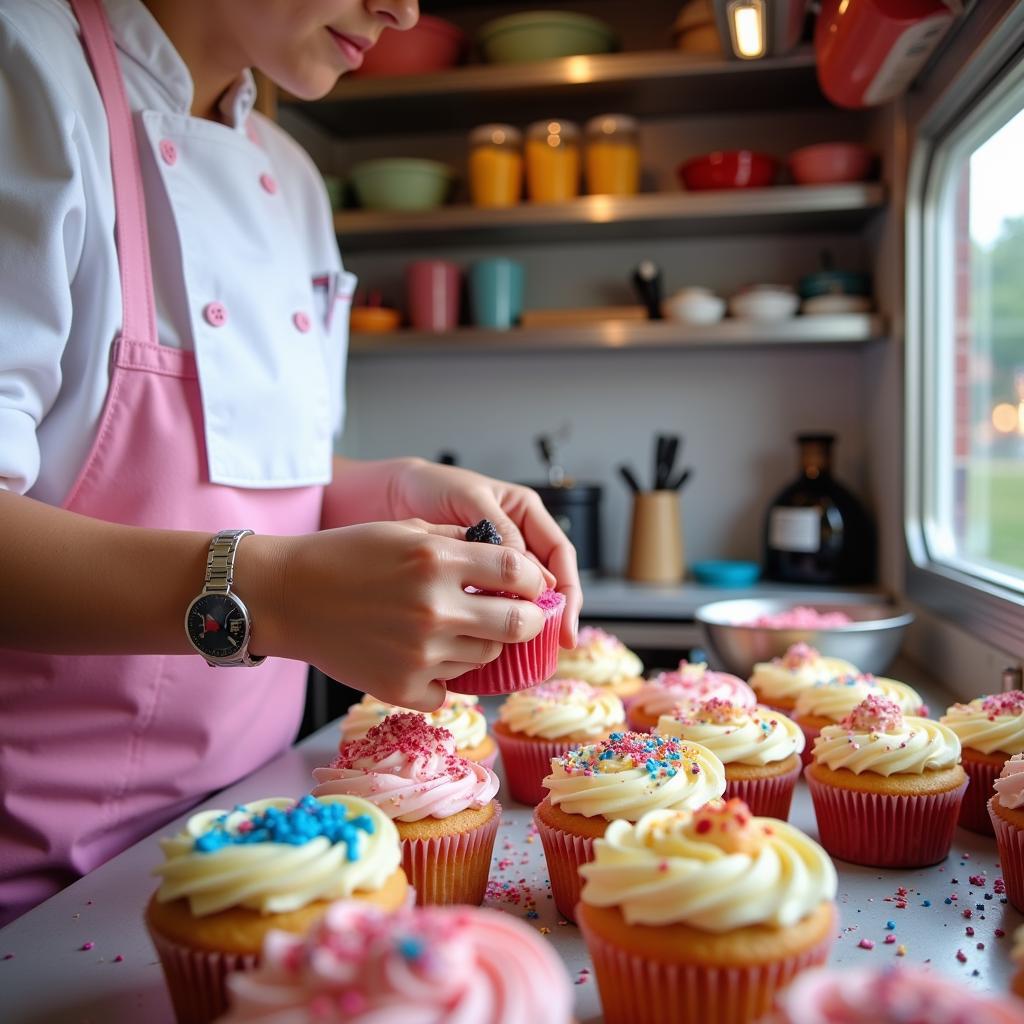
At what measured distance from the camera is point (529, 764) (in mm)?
1571

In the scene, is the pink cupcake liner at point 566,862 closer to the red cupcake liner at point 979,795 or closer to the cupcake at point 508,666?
the cupcake at point 508,666

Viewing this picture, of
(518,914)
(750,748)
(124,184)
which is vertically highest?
(124,184)

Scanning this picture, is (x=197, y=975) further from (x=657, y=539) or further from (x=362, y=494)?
(x=657, y=539)

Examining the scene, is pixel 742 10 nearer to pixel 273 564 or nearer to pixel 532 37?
pixel 532 37

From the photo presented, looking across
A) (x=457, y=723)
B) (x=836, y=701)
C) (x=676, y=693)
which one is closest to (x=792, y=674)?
(x=836, y=701)

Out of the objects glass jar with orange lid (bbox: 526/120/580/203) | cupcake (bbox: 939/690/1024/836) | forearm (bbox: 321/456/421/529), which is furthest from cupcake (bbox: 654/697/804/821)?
glass jar with orange lid (bbox: 526/120/580/203)

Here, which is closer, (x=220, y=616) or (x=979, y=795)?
(x=220, y=616)

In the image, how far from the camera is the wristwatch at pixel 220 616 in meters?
0.98

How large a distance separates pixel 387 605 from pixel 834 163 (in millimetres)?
2293

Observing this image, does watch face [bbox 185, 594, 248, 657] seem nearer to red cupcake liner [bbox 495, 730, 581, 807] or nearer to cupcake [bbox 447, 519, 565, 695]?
cupcake [bbox 447, 519, 565, 695]

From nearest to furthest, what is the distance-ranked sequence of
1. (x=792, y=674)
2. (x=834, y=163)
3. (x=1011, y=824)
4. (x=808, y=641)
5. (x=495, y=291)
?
(x=1011, y=824) < (x=792, y=674) < (x=808, y=641) < (x=834, y=163) < (x=495, y=291)

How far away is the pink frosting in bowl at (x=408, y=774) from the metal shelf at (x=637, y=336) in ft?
5.98

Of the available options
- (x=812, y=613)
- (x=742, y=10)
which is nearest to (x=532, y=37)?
(x=742, y=10)

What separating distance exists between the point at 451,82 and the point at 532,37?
10.6 inches
